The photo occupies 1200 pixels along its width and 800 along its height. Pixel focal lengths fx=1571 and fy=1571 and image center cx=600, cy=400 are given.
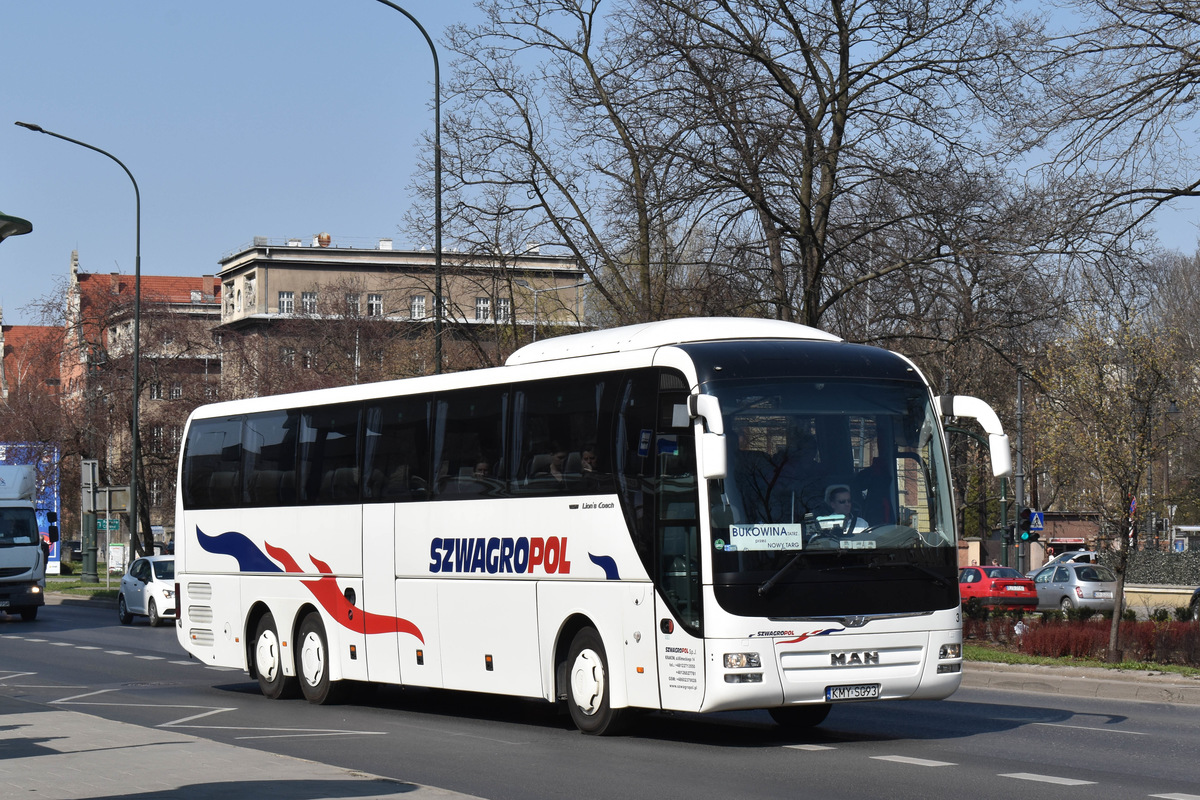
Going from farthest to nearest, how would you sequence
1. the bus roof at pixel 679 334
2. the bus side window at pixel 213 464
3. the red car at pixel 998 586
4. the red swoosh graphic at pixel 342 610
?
the red car at pixel 998 586 < the bus side window at pixel 213 464 < the red swoosh graphic at pixel 342 610 < the bus roof at pixel 679 334

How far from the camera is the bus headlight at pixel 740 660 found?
472 inches

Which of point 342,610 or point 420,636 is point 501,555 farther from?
point 342,610

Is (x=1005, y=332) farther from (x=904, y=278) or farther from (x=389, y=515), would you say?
(x=389, y=515)

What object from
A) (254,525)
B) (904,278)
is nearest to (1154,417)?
(904,278)

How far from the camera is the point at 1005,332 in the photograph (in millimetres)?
23453

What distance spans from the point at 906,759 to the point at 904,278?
13171 millimetres

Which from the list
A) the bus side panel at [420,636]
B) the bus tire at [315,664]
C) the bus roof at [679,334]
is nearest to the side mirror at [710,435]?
the bus roof at [679,334]

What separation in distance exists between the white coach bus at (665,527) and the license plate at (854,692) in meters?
0.02

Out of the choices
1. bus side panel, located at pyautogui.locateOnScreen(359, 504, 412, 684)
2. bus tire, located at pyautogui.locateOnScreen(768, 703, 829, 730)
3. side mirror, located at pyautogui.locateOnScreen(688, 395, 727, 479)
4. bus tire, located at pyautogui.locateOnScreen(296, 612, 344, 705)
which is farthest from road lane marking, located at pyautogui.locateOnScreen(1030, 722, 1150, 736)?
bus tire, located at pyautogui.locateOnScreen(296, 612, 344, 705)

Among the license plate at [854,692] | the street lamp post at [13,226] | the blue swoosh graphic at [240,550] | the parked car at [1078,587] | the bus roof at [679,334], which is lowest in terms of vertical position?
the parked car at [1078,587]

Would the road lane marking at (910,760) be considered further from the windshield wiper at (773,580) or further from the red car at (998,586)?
the red car at (998,586)

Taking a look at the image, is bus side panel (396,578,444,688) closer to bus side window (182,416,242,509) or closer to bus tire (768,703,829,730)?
bus tire (768,703,829,730)

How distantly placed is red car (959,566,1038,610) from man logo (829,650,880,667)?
91.8ft

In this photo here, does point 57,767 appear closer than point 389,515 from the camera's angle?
Yes
